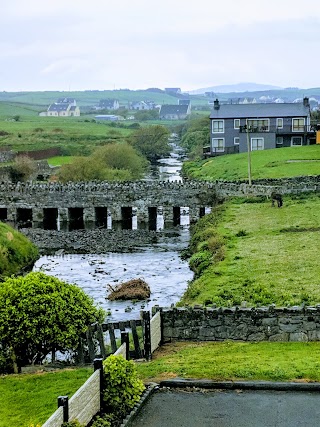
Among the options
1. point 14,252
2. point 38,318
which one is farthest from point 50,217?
point 38,318

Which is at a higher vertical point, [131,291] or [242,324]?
[242,324]

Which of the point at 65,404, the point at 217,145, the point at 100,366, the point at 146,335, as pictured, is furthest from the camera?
the point at 217,145

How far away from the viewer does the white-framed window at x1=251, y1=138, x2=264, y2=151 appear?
124m

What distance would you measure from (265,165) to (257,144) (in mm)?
22835

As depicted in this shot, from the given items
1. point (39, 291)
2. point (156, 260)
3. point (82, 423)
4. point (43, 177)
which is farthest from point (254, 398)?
point (43, 177)

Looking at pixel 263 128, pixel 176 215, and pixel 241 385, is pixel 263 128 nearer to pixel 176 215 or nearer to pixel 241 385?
pixel 176 215

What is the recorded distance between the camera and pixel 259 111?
129m

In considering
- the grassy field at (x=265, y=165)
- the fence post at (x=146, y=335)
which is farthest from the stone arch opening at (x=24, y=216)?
the fence post at (x=146, y=335)

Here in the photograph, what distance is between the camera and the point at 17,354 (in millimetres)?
31562

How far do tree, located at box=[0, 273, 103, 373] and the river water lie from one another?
13.1 m

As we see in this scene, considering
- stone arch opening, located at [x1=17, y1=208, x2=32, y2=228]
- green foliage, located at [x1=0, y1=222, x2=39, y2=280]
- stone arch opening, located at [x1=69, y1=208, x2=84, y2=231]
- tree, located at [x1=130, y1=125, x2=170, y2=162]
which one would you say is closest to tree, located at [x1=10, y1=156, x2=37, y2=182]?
stone arch opening, located at [x1=17, y1=208, x2=32, y2=228]

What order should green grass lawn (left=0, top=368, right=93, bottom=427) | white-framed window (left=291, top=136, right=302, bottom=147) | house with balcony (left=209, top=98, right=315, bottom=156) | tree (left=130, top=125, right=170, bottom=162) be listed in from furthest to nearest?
tree (left=130, top=125, right=170, bottom=162)
white-framed window (left=291, top=136, right=302, bottom=147)
house with balcony (left=209, top=98, right=315, bottom=156)
green grass lawn (left=0, top=368, right=93, bottom=427)

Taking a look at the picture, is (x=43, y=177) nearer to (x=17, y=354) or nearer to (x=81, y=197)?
(x=81, y=197)

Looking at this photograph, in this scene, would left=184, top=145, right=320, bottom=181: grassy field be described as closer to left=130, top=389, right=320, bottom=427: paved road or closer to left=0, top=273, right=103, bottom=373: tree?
left=0, top=273, right=103, bottom=373: tree
